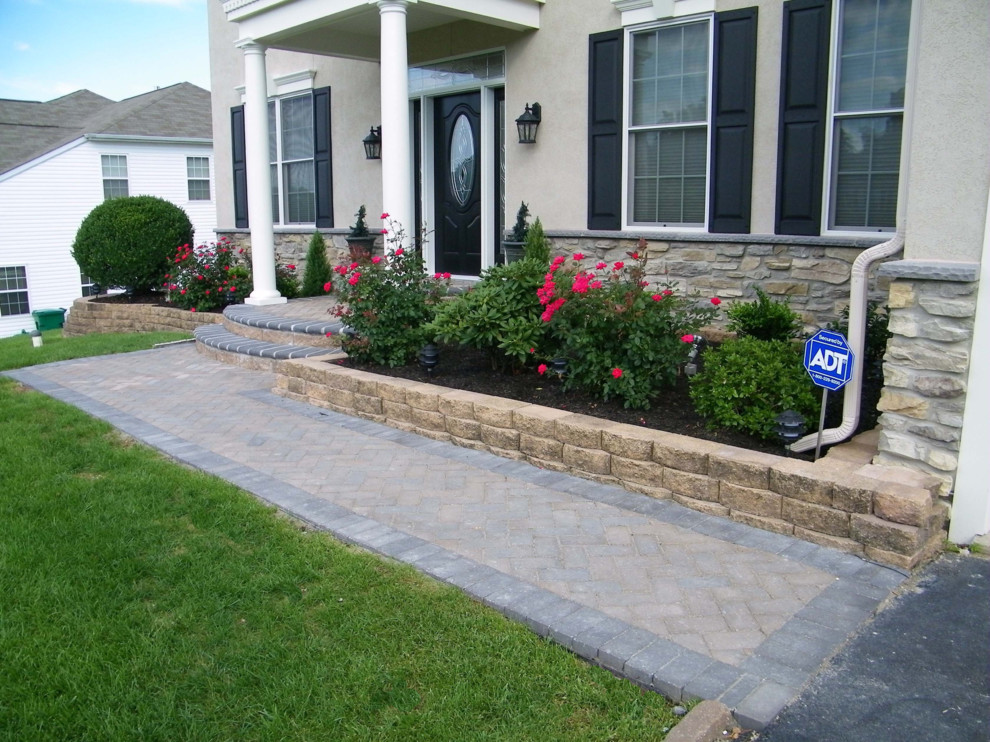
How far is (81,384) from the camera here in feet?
26.9

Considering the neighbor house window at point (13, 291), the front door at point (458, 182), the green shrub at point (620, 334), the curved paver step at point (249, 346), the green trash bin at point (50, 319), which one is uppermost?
the front door at point (458, 182)

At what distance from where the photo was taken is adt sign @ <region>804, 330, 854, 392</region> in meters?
4.37

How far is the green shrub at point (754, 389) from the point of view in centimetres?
498

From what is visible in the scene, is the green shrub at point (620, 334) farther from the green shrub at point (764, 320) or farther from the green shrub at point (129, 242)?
the green shrub at point (129, 242)

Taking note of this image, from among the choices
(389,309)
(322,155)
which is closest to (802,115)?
(389,309)

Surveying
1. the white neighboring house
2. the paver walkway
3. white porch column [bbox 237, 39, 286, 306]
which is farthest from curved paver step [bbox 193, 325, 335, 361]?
the white neighboring house

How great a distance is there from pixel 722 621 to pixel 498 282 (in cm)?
380

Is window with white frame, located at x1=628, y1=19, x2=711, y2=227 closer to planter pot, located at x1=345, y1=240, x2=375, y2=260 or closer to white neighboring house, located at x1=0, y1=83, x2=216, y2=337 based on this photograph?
planter pot, located at x1=345, y1=240, x2=375, y2=260

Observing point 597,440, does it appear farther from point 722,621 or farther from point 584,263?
point 584,263

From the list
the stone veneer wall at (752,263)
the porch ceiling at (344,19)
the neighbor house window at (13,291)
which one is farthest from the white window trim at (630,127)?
the neighbor house window at (13,291)

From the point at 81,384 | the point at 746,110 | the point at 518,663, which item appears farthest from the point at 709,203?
the point at 81,384

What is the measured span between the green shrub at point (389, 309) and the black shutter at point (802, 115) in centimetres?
311

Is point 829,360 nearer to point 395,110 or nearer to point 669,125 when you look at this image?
point 669,125

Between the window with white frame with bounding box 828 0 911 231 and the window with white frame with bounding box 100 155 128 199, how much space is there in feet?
69.6
